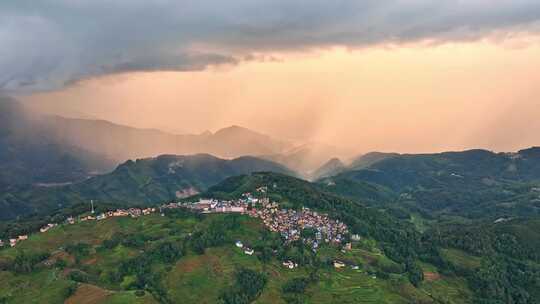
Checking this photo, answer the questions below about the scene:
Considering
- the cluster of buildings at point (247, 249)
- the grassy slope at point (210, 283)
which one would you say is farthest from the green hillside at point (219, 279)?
the cluster of buildings at point (247, 249)

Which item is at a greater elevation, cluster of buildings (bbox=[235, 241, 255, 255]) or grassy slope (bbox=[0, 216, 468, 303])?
cluster of buildings (bbox=[235, 241, 255, 255])

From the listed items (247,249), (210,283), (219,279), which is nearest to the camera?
(210,283)

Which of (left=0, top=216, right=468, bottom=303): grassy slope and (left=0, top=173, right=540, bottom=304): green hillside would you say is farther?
(left=0, top=173, right=540, bottom=304): green hillside

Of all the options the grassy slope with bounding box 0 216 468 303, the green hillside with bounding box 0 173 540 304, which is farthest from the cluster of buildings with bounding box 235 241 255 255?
the grassy slope with bounding box 0 216 468 303

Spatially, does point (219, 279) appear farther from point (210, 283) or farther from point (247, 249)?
point (247, 249)

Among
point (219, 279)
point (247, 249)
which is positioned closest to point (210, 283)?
point (219, 279)

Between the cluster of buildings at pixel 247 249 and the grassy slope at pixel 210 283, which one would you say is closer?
the grassy slope at pixel 210 283

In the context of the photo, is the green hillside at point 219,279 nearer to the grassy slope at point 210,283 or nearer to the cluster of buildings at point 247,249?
the grassy slope at point 210,283

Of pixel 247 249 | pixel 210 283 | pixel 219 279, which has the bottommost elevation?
pixel 210 283

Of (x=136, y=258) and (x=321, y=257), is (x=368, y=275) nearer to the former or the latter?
(x=321, y=257)

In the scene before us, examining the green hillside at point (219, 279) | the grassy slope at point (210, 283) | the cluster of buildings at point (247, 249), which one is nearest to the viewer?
the grassy slope at point (210, 283)

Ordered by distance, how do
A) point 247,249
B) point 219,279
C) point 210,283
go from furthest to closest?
1. point 247,249
2. point 219,279
3. point 210,283

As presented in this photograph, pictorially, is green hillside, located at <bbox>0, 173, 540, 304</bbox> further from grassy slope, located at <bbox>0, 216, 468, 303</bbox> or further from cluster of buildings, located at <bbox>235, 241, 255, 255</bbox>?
cluster of buildings, located at <bbox>235, 241, 255, 255</bbox>
